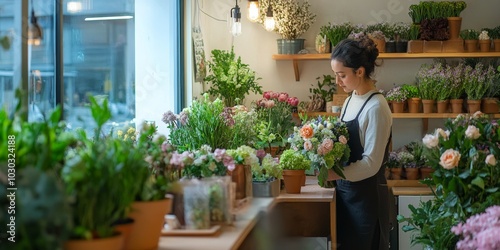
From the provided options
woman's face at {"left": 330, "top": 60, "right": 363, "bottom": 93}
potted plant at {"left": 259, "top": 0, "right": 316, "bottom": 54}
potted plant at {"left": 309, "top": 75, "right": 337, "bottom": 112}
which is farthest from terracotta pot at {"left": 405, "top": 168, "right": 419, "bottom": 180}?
woman's face at {"left": 330, "top": 60, "right": 363, "bottom": 93}

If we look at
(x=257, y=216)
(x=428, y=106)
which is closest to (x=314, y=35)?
(x=428, y=106)

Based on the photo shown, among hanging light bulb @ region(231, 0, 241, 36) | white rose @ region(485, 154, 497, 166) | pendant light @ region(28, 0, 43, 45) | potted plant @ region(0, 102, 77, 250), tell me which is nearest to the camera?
potted plant @ region(0, 102, 77, 250)

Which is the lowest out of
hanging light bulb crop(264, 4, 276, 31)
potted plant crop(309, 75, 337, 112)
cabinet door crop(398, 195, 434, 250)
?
cabinet door crop(398, 195, 434, 250)

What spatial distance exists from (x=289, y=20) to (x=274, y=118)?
104cm

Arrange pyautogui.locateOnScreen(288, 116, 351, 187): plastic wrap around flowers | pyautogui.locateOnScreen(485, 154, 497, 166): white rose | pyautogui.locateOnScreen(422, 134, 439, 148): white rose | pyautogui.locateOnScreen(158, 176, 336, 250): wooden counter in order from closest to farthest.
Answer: pyautogui.locateOnScreen(158, 176, 336, 250): wooden counter, pyautogui.locateOnScreen(485, 154, 497, 166): white rose, pyautogui.locateOnScreen(422, 134, 439, 148): white rose, pyautogui.locateOnScreen(288, 116, 351, 187): plastic wrap around flowers

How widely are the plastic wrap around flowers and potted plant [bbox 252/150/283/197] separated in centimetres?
22

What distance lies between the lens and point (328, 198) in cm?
472

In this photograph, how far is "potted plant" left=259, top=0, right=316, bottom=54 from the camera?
6.82 metres

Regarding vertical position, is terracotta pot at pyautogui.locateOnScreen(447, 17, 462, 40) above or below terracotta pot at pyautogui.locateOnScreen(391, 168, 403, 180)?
above

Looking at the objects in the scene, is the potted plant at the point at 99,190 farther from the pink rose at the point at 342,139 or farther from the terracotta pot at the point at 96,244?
the pink rose at the point at 342,139

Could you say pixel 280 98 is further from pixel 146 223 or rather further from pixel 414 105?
pixel 146 223

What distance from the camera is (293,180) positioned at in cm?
487

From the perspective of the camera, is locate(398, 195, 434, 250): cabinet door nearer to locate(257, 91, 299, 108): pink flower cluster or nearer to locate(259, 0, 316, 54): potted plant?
locate(257, 91, 299, 108): pink flower cluster

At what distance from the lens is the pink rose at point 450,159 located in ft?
12.0
